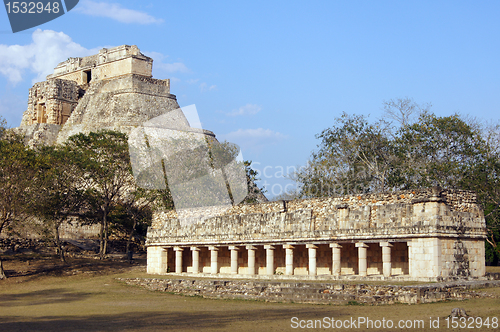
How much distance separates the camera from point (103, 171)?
3200 centimetres

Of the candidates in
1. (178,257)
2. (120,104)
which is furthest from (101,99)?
(178,257)

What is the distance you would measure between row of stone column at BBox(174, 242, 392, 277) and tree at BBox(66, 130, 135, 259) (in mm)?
9237

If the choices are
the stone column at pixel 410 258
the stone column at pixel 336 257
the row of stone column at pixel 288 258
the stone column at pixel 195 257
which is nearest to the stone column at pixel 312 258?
the row of stone column at pixel 288 258

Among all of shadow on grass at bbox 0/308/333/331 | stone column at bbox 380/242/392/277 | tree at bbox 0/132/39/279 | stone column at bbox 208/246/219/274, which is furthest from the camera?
tree at bbox 0/132/39/279

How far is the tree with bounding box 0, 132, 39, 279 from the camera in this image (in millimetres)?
24766

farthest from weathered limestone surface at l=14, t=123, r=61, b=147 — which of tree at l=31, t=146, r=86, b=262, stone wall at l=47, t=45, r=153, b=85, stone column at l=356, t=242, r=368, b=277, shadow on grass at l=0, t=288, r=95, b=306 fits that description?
stone column at l=356, t=242, r=368, b=277

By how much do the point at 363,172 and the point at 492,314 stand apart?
23002 millimetres

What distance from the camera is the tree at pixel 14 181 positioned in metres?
24.8

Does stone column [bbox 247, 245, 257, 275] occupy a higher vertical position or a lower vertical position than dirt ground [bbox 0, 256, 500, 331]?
higher

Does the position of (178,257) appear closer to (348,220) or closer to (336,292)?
(348,220)

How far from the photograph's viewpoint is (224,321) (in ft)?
39.7

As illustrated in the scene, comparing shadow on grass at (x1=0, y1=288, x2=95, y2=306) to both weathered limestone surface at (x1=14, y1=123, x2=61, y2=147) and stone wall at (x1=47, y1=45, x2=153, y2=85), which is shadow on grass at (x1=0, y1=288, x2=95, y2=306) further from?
stone wall at (x1=47, y1=45, x2=153, y2=85)

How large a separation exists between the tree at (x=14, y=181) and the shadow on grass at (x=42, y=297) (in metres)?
4.53

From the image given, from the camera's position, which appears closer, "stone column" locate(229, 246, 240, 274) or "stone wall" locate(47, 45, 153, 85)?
"stone column" locate(229, 246, 240, 274)
